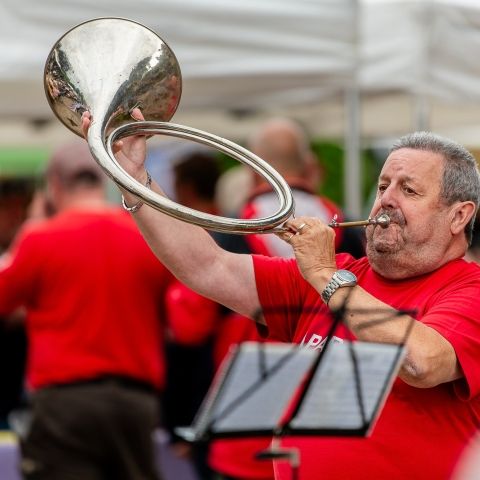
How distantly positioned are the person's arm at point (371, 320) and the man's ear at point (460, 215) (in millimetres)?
350

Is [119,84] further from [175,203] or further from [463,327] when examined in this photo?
[463,327]

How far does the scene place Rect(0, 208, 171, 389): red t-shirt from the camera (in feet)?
16.2

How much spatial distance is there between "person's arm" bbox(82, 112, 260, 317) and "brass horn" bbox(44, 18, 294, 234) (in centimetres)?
11

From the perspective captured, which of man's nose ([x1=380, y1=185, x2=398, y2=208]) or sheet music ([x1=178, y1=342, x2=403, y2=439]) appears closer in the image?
sheet music ([x1=178, y1=342, x2=403, y2=439])

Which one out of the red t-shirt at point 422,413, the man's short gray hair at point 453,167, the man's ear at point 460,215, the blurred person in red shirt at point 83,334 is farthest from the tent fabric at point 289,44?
the red t-shirt at point 422,413

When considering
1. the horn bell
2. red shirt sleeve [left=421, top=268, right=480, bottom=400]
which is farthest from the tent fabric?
red shirt sleeve [left=421, top=268, right=480, bottom=400]

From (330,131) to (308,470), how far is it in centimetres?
566

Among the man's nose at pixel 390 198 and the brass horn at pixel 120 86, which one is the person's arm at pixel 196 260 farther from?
the man's nose at pixel 390 198

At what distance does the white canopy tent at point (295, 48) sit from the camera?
512 centimetres

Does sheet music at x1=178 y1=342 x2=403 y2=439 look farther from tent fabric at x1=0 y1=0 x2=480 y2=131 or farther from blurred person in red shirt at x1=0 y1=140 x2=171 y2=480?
tent fabric at x1=0 y1=0 x2=480 y2=131

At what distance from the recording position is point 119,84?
2.97m

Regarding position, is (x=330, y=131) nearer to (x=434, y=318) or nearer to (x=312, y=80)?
(x=312, y=80)

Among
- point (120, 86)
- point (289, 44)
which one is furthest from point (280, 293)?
point (289, 44)

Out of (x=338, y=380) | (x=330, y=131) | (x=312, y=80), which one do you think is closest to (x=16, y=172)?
(x=330, y=131)
